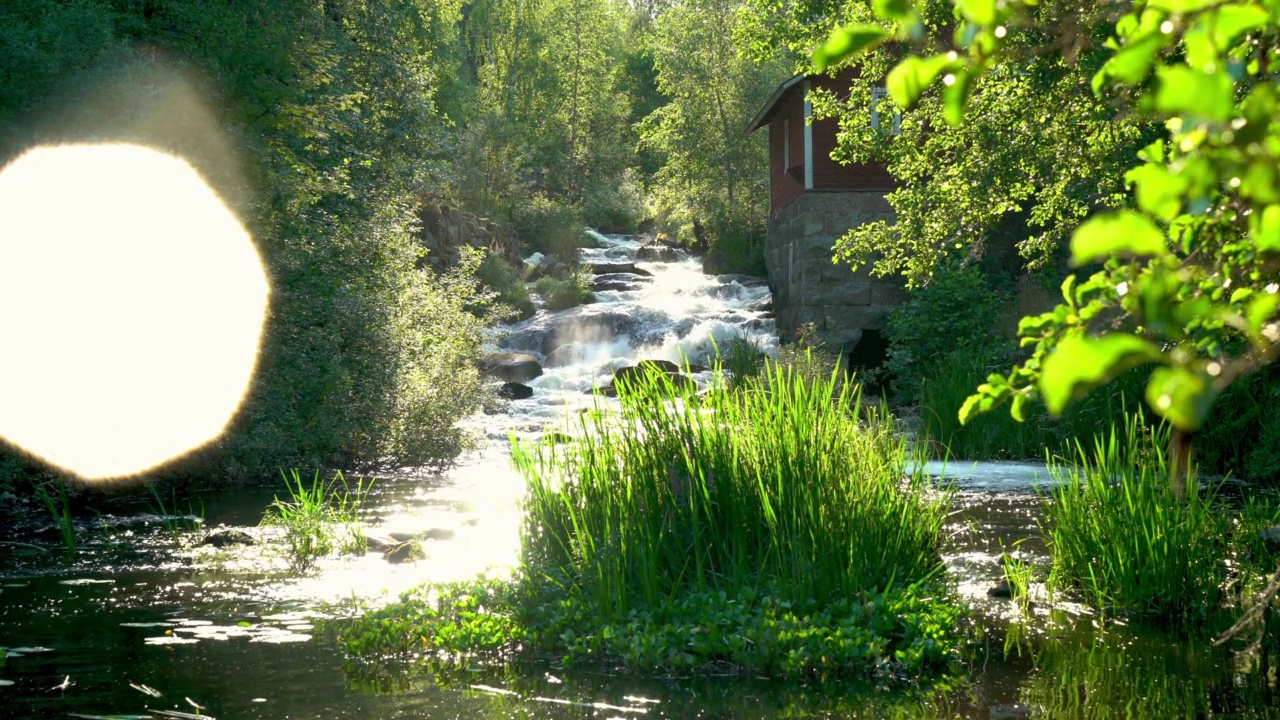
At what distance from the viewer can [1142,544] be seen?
6.68 metres

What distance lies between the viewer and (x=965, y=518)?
998 centimetres

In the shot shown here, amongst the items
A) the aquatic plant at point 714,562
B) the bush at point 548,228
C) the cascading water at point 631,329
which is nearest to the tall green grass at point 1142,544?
the aquatic plant at point 714,562

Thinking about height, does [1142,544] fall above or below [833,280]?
below

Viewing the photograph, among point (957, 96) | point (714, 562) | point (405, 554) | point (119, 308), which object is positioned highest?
point (119, 308)

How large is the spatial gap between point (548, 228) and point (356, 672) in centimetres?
3337

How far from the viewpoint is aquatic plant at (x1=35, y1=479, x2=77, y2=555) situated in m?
9.53

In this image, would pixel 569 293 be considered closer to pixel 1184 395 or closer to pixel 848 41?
pixel 848 41

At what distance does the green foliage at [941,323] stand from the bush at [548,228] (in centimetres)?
1893

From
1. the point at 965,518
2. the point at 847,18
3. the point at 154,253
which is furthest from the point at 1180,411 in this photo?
Result: the point at 154,253

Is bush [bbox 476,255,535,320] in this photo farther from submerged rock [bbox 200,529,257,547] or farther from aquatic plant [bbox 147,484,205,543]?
submerged rock [bbox 200,529,257,547]

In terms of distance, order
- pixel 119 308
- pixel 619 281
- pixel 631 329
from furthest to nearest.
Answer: pixel 619 281 < pixel 631 329 < pixel 119 308

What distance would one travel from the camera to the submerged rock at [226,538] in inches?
388

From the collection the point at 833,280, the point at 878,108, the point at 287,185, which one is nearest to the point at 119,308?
the point at 287,185

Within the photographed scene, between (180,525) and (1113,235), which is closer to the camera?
(1113,235)
